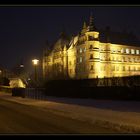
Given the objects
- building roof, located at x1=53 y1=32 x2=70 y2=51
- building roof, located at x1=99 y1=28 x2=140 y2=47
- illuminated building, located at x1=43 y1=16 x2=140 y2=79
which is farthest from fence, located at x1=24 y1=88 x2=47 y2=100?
building roof, located at x1=53 y1=32 x2=70 y2=51

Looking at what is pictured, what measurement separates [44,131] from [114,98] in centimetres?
2245

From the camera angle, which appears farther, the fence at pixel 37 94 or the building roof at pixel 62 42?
the building roof at pixel 62 42

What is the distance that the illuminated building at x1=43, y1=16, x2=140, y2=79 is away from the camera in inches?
4102

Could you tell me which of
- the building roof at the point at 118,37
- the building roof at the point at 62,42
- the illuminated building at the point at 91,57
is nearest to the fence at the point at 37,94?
the illuminated building at the point at 91,57

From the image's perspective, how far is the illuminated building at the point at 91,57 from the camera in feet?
342

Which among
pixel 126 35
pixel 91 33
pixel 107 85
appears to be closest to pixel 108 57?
pixel 91 33

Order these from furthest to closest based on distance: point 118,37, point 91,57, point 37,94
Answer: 1. point 118,37
2. point 91,57
3. point 37,94

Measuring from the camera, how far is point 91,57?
103688 millimetres

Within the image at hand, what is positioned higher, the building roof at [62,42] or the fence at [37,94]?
the building roof at [62,42]

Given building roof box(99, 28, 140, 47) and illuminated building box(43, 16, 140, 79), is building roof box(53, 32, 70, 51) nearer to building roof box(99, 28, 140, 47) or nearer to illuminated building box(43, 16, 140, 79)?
illuminated building box(43, 16, 140, 79)

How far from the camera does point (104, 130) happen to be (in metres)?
13.2

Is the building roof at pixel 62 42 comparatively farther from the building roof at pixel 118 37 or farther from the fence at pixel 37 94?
the fence at pixel 37 94

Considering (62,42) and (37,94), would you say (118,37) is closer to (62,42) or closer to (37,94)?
(62,42)

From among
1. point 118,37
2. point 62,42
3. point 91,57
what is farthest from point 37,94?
point 118,37
